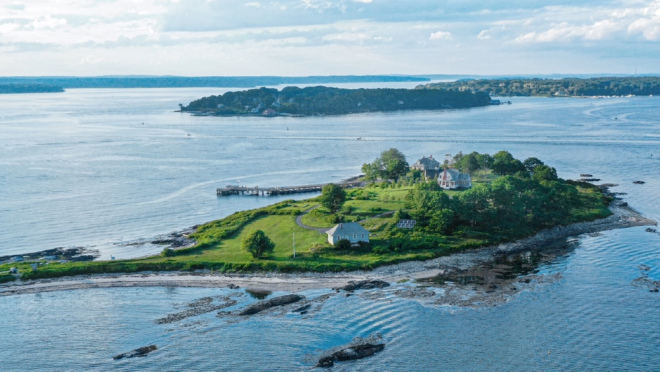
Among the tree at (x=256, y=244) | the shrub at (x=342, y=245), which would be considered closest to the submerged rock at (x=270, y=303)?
the tree at (x=256, y=244)

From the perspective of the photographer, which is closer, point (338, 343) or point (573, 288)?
point (338, 343)

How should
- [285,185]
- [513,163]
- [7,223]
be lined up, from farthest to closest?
[285,185], [513,163], [7,223]

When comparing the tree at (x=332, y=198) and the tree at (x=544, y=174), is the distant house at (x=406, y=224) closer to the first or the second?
the tree at (x=332, y=198)

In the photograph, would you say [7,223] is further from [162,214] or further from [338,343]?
[338,343]

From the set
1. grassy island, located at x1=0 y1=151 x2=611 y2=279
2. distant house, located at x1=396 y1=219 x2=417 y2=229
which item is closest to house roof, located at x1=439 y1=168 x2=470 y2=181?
grassy island, located at x1=0 y1=151 x2=611 y2=279

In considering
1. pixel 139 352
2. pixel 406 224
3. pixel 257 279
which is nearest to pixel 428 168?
pixel 406 224

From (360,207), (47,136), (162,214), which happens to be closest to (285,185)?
(162,214)

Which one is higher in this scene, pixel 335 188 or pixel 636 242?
pixel 335 188

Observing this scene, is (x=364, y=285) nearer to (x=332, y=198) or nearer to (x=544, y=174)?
(x=332, y=198)
